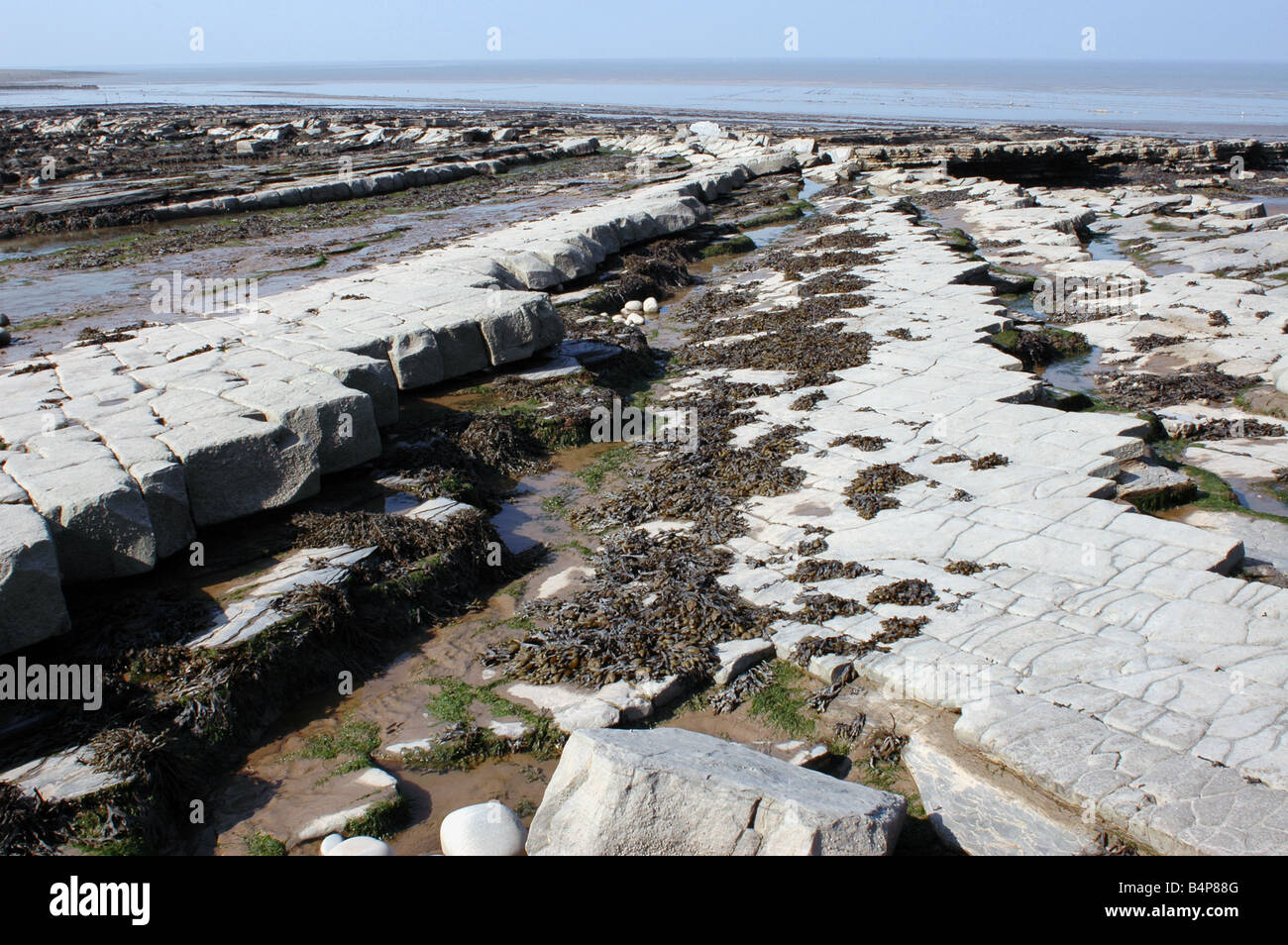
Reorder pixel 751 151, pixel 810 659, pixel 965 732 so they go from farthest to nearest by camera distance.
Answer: pixel 751 151 → pixel 810 659 → pixel 965 732

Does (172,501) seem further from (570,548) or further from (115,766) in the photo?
(570,548)

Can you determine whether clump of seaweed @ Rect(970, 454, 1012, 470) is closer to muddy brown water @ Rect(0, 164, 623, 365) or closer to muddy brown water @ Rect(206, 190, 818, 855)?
muddy brown water @ Rect(206, 190, 818, 855)

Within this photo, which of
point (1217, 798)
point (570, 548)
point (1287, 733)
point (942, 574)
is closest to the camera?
point (1217, 798)

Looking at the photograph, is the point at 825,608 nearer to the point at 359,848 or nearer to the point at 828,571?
the point at 828,571

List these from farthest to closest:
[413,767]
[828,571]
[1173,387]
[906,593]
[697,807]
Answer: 1. [1173,387]
2. [828,571]
3. [906,593]
4. [413,767]
5. [697,807]

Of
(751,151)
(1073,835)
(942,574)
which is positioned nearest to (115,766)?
(1073,835)

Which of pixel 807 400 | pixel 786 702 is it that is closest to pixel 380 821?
pixel 786 702

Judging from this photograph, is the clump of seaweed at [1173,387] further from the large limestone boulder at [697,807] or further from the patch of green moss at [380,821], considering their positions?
the patch of green moss at [380,821]

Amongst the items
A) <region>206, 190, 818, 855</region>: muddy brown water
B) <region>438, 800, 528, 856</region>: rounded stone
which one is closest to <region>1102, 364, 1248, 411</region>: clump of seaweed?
<region>206, 190, 818, 855</region>: muddy brown water
